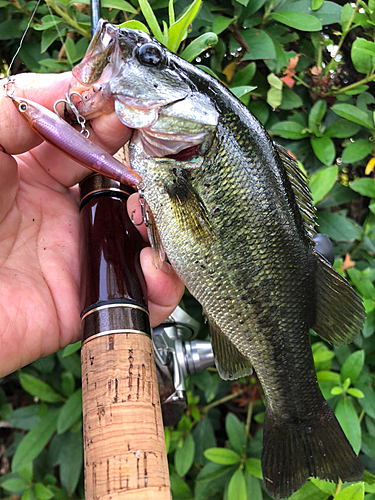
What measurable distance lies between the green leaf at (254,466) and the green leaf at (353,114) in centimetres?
133

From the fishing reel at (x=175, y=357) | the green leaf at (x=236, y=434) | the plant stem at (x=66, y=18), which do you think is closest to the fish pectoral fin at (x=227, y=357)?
the fishing reel at (x=175, y=357)

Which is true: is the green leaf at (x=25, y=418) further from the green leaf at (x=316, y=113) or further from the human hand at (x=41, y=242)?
the green leaf at (x=316, y=113)

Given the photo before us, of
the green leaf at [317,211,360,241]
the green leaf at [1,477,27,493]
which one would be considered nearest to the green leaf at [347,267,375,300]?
the green leaf at [317,211,360,241]

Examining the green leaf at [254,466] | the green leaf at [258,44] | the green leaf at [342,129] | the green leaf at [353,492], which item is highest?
the green leaf at [258,44]

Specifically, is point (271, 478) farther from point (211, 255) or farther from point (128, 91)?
point (128, 91)

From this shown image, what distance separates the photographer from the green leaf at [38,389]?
1.29 metres

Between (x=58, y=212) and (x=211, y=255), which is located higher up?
(x=211, y=255)

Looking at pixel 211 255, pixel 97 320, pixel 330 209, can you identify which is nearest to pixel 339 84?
pixel 330 209

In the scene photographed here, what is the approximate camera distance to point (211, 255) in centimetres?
87

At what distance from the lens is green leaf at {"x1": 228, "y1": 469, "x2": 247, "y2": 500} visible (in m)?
1.20

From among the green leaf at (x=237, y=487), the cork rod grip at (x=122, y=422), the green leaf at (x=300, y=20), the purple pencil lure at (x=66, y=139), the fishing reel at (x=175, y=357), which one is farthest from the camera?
the green leaf at (x=300, y=20)

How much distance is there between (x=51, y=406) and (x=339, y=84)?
1855mm

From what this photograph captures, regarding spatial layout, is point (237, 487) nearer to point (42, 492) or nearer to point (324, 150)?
point (42, 492)

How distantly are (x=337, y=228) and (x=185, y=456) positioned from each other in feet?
3.41
